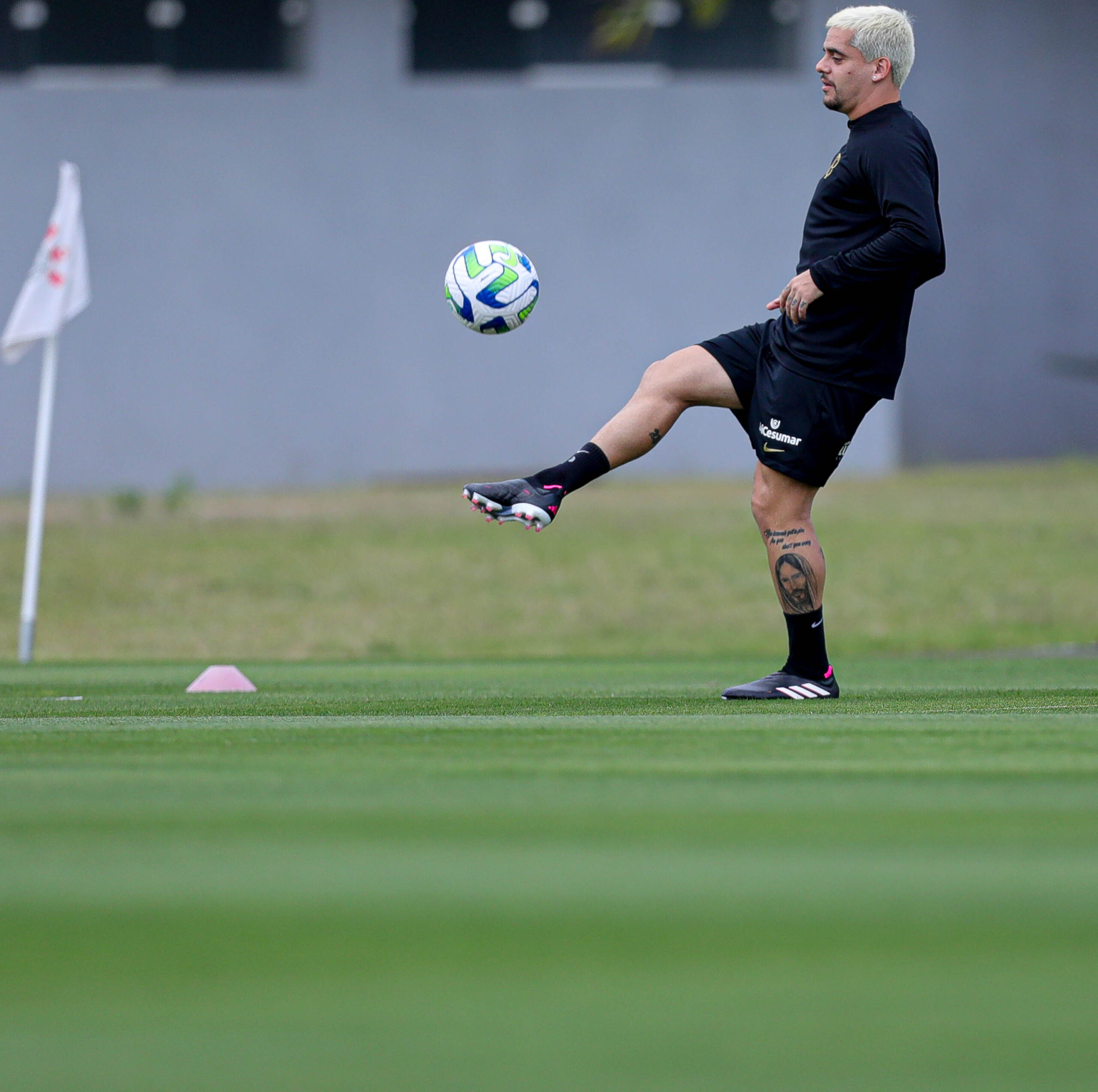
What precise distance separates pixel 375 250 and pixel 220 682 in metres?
14.0

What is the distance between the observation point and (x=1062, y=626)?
490 inches

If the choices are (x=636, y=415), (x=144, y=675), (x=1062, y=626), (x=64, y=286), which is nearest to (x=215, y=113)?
(x=64, y=286)

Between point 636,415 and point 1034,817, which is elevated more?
point 636,415

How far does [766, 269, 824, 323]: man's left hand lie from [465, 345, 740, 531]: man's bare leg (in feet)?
0.99

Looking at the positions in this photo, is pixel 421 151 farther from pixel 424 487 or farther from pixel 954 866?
pixel 954 866

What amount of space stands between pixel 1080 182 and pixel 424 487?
9125 millimetres

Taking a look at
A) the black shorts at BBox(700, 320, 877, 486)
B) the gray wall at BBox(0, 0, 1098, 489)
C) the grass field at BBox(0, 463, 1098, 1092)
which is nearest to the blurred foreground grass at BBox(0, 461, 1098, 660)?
the gray wall at BBox(0, 0, 1098, 489)

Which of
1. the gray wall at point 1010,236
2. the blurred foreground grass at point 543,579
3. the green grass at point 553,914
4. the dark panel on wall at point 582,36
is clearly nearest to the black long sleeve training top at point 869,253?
the green grass at point 553,914

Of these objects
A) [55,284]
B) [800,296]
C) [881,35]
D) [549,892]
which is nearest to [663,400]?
[800,296]

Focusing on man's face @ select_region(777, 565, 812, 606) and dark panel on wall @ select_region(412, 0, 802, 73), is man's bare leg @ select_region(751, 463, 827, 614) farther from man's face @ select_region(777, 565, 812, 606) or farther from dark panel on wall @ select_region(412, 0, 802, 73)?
dark panel on wall @ select_region(412, 0, 802, 73)

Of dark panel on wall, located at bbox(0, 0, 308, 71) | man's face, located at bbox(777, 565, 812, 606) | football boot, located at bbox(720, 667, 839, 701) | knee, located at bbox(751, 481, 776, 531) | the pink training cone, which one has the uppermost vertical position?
dark panel on wall, located at bbox(0, 0, 308, 71)

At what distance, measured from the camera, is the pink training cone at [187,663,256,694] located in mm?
5699

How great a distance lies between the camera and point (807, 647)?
Answer: 4887mm

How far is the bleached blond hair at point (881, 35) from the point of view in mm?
4727
